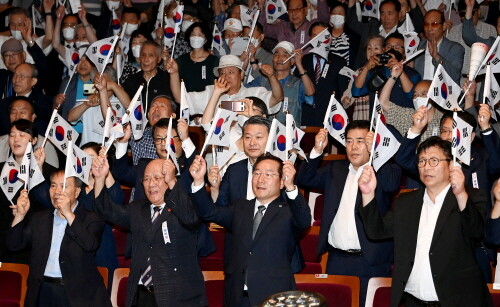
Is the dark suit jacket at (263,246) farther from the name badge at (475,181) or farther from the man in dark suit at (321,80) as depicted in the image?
the man in dark suit at (321,80)

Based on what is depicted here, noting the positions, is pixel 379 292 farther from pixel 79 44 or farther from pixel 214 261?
pixel 79 44

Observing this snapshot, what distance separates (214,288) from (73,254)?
95 cm

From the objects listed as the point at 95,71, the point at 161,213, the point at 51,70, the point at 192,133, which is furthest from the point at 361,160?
the point at 51,70

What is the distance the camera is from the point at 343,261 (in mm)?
7102

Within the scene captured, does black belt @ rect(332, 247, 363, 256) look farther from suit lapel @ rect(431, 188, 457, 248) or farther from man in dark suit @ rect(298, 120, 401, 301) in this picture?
suit lapel @ rect(431, 188, 457, 248)

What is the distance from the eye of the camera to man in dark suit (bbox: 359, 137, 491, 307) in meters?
6.17

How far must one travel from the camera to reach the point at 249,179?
7.32m

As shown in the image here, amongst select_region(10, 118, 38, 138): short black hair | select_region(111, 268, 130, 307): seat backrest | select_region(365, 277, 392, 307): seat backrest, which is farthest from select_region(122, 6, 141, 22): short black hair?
select_region(365, 277, 392, 307): seat backrest

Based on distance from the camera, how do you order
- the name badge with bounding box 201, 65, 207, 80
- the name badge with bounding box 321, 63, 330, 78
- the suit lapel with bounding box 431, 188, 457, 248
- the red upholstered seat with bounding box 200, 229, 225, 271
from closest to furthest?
the suit lapel with bounding box 431, 188, 457, 248
the red upholstered seat with bounding box 200, 229, 225, 271
the name badge with bounding box 201, 65, 207, 80
the name badge with bounding box 321, 63, 330, 78

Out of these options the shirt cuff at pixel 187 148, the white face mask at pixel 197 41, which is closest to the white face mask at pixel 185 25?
the white face mask at pixel 197 41

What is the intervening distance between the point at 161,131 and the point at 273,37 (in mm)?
3798

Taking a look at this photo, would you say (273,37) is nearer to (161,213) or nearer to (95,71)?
(95,71)

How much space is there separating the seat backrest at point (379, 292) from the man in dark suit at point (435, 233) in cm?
22

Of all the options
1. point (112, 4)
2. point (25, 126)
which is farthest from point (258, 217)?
point (112, 4)
